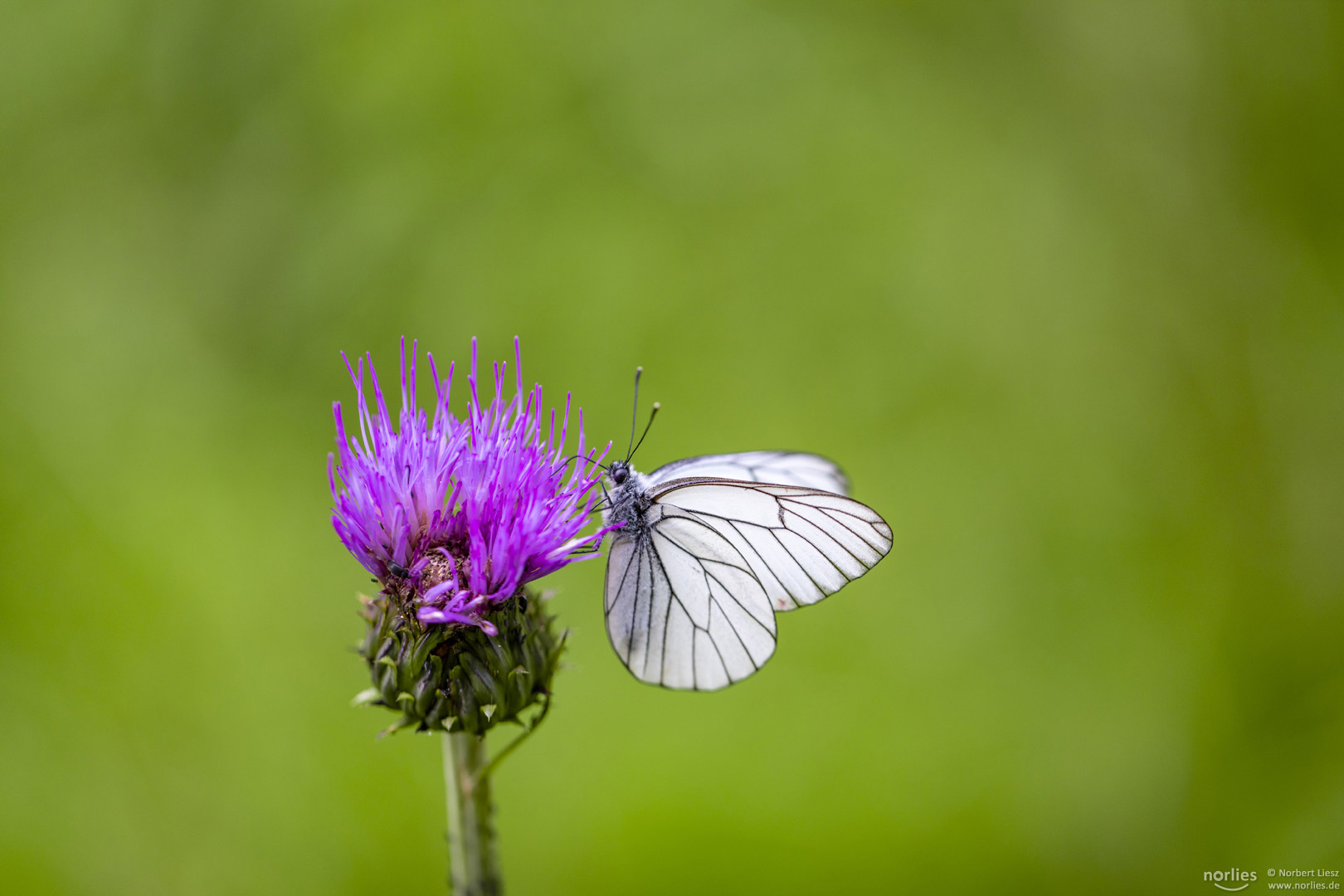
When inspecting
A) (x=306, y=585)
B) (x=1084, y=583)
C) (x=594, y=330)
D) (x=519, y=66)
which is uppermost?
(x=519, y=66)

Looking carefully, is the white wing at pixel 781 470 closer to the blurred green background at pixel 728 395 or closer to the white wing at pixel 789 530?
the white wing at pixel 789 530

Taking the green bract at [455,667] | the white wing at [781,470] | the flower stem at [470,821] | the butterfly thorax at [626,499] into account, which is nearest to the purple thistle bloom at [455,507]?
the green bract at [455,667]

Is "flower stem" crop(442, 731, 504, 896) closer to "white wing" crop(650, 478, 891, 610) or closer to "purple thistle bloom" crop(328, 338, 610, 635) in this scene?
"purple thistle bloom" crop(328, 338, 610, 635)

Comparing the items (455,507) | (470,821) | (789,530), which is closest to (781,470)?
(789,530)

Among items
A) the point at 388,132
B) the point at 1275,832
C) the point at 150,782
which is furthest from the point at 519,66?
the point at 1275,832

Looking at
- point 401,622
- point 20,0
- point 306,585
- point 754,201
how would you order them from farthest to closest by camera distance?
point 754,201 → point 20,0 → point 306,585 → point 401,622

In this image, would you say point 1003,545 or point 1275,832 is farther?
point 1003,545

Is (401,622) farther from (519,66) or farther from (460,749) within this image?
(519,66)
